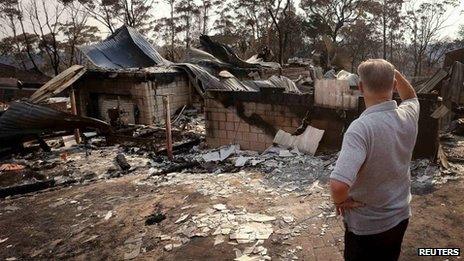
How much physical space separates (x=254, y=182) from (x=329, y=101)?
6.99 feet

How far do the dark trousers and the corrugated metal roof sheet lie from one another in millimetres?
13010

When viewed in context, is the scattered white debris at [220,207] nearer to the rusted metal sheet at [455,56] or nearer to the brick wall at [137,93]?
the brick wall at [137,93]

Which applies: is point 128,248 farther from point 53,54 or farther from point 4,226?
point 53,54

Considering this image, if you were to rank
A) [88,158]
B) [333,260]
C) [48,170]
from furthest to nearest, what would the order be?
[88,158] → [48,170] → [333,260]

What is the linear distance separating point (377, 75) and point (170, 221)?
3.32 meters

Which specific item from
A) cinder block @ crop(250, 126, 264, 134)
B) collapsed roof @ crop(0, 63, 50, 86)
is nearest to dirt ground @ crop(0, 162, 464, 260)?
cinder block @ crop(250, 126, 264, 134)

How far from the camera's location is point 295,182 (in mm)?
5465

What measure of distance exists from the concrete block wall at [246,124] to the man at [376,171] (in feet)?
16.5

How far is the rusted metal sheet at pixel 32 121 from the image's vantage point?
27.1ft

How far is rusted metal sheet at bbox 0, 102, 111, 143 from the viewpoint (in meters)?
8.26

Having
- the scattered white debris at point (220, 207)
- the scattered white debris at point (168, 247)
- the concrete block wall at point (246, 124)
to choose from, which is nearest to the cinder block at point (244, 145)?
the concrete block wall at point (246, 124)

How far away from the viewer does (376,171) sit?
1736mm

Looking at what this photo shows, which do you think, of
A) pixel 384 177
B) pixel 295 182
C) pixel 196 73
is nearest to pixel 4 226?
pixel 295 182

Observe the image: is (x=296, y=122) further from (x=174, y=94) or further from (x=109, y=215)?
(x=174, y=94)
